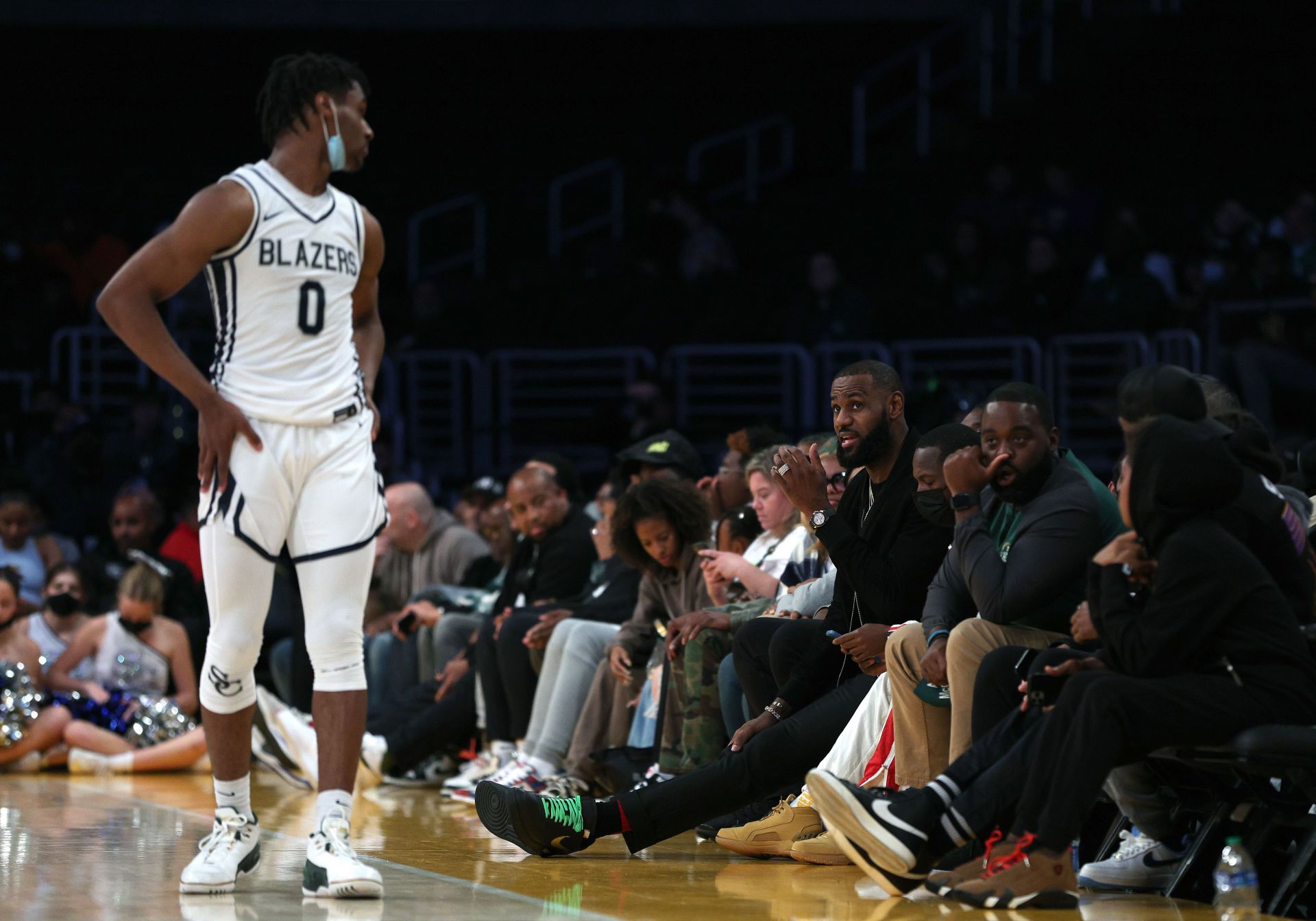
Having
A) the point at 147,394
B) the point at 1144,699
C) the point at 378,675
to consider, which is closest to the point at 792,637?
the point at 1144,699

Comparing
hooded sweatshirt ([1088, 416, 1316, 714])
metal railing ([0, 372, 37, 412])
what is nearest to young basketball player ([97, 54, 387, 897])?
hooded sweatshirt ([1088, 416, 1316, 714])

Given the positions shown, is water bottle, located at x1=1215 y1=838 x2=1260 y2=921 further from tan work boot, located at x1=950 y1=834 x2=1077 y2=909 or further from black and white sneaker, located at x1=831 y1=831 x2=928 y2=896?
black and white sneaker, located at x1=831 y1=831 x2=928 y2=896

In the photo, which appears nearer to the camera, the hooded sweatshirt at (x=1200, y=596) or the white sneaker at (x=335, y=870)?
the hooded sweatshirt at (x=1200, y=596)

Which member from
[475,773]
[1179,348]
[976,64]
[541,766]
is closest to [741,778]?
[541,766]

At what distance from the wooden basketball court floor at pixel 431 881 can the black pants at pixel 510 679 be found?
2.52 ft

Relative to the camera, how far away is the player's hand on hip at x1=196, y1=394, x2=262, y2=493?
4039 millimetres

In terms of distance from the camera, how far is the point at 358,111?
426cm

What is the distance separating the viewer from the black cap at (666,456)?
7.38m

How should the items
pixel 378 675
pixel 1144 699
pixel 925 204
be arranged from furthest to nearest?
pixel 925 204
pixel 378 675
pixel 1144 699

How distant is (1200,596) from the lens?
149 inches

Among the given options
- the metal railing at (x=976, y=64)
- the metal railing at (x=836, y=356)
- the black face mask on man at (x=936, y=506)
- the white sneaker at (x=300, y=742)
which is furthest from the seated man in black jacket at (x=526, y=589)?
the metal railing at (x=976, y=64)

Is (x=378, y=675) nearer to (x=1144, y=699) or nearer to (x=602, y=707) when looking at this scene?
(x=602, y=707)

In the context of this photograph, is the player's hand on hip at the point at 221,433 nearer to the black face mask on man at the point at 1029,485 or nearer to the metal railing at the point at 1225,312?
the black face mask on man at the point at 1029,485

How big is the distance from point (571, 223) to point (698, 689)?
10.6 meters
